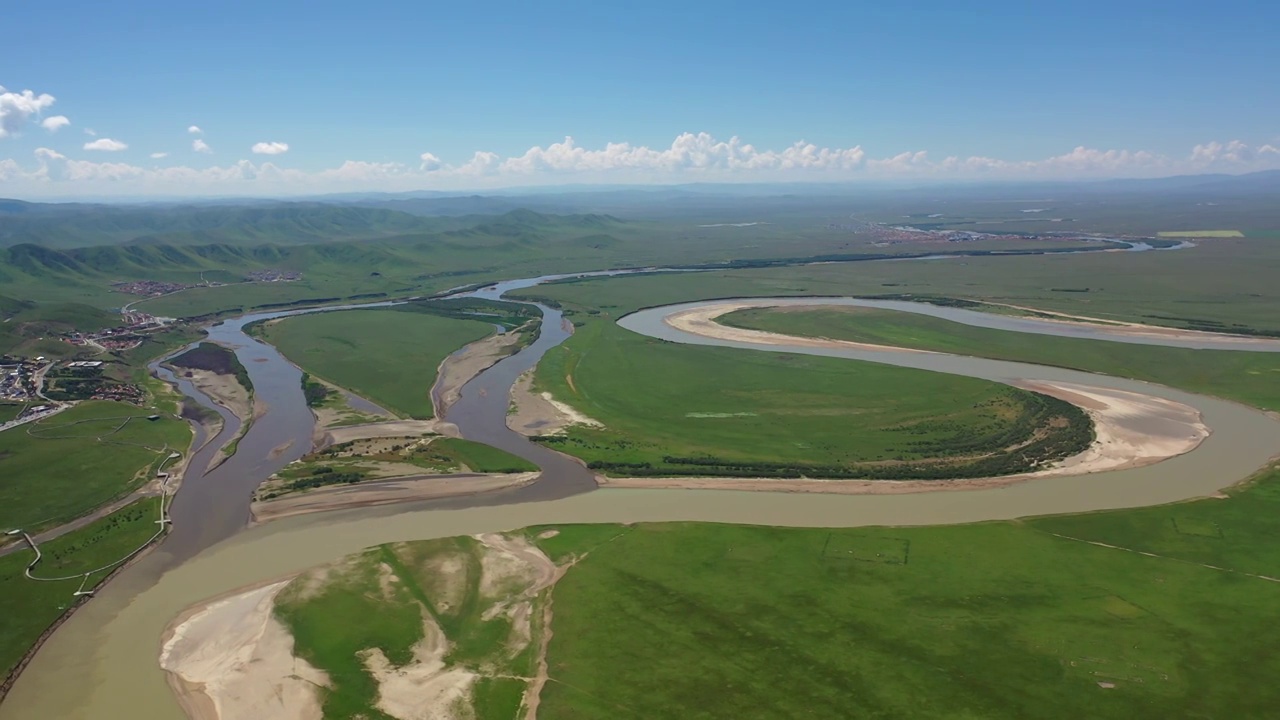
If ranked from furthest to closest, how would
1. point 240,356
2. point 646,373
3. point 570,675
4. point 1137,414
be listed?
1. point 240,356
2. point 646,373
3. point 1137,414
4. point 570,675

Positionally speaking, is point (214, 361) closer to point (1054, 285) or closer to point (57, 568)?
point (57, 568)

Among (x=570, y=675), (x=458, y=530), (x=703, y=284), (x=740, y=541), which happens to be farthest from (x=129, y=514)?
(x=703, y=284)

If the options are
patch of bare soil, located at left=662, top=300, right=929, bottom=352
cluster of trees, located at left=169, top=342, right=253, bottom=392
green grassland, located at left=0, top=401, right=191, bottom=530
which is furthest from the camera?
patch of bare soil, located at left=662, top=300, right=929, bottom=352

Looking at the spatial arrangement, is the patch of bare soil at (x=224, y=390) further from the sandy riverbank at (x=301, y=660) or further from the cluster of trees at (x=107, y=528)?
the sandy riverbank at (x=301, y=660)

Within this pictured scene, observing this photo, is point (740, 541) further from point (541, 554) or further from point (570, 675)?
point (570, 675)

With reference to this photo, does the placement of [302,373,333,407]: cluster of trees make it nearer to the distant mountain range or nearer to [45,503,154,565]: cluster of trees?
[45,503,154,565]: cluster of trees

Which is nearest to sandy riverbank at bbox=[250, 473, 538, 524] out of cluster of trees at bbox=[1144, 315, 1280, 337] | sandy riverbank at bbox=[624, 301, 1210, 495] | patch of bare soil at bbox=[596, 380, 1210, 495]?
patch of bare soil at bbox=[596, 380, 1210, 495]
